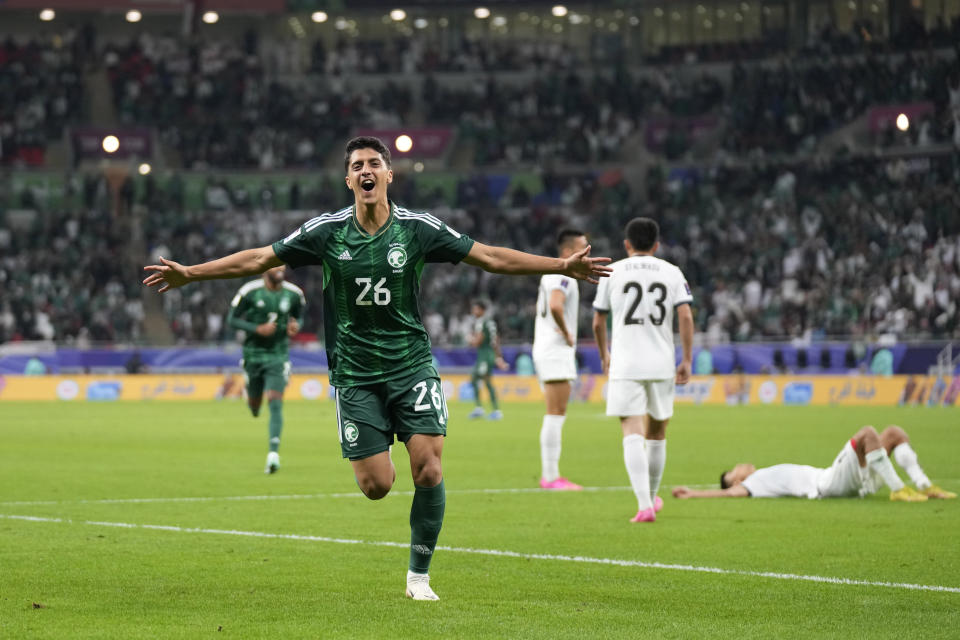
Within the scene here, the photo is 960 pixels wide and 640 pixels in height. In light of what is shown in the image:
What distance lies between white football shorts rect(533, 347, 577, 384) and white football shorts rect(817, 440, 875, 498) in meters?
2.78

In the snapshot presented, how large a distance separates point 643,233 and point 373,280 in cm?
431

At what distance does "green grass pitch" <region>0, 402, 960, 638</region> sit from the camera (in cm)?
688

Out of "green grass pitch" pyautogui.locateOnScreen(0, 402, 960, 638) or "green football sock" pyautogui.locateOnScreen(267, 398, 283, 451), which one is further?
"green football sock" pyautogui.locateOnScreen(267, 398, 283, 451)

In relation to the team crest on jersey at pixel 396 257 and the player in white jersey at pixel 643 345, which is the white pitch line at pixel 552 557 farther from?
the team crest on jersey at pixel 396 257

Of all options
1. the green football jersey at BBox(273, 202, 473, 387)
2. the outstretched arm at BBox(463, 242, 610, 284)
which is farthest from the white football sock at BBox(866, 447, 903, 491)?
the green football jersey at BBox(273, 202, 473, 387)

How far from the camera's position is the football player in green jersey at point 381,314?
7.55m

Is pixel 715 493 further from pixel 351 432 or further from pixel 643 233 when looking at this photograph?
pixel 351 432

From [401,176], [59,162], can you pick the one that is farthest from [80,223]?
[401,176]

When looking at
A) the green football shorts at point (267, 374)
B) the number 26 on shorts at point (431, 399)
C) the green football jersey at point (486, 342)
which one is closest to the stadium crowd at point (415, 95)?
the green football jersey at point (486, 342)

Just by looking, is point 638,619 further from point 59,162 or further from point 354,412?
point 59,162

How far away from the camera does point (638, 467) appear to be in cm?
1124

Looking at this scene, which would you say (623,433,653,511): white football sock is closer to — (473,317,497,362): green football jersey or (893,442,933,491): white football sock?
(893,442,933,491): white football sock

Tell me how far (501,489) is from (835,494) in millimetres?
3302

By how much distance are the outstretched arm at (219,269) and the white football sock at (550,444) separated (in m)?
7.02
